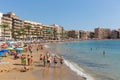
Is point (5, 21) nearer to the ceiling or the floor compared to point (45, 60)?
nearer to the ceiling

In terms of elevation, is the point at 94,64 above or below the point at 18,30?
below

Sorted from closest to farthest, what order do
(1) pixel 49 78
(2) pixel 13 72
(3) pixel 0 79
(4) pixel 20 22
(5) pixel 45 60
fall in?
1. (3) pixel 0 79
2. (1) pixel 49 78
3. (2) pixel 13 72
4. (5) pixel 45 60
5. (4) pixel 20 22

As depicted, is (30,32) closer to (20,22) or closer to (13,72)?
(20,22)

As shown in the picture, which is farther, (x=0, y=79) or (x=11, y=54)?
(x=11, y=54)

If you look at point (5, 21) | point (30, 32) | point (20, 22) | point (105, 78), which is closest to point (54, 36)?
point (30, 32)

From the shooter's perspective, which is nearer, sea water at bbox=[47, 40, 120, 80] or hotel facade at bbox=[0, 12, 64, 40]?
sea water at bbox=[47, 40, 120, 80]

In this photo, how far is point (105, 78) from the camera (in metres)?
19.9

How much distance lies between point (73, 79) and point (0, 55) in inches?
616

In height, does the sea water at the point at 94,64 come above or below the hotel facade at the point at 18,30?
below

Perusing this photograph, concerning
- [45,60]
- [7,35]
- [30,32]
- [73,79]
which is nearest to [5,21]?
[7,35]

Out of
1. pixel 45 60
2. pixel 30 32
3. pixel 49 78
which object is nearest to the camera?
pixel 49 78

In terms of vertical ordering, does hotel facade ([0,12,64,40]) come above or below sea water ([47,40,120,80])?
above

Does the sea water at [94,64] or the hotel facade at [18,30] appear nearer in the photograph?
the sea water at [94,64]

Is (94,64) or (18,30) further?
(18,30)
